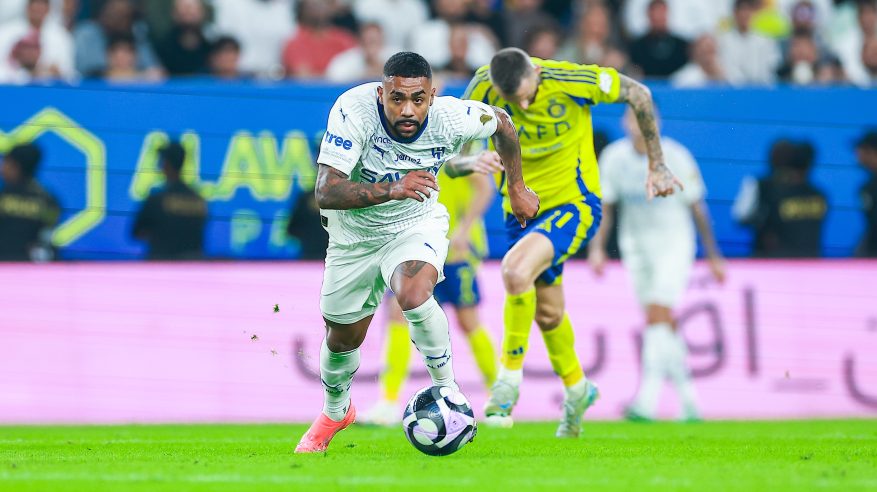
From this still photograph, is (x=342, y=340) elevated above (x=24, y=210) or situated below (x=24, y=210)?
below

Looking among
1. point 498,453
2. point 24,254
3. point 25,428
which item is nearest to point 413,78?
point 498,453

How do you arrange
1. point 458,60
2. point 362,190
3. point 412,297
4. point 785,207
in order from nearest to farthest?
point 362,190
point 412,297
point 785,207
point 458,60

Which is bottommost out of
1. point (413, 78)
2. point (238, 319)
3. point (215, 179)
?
point (238, 319)

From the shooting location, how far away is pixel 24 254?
41.1ft

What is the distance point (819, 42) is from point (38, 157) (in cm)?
847

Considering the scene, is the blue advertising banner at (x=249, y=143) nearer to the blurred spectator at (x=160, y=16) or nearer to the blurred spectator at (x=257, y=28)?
the blurred spectator at (x=160, y=16)

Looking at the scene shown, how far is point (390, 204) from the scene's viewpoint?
7.66 metres

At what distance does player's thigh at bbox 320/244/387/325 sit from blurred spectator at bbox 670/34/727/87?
7.46 meters

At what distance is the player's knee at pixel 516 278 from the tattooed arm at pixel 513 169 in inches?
30.9

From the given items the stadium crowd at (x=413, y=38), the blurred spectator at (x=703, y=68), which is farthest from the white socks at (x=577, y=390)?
the blurred spectator at (x=703, y=68)

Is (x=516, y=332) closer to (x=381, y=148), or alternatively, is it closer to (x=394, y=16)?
(x=381, y=148)

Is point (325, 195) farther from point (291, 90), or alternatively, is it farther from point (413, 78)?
point (291, 90)

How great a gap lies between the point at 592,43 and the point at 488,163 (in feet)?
22.4

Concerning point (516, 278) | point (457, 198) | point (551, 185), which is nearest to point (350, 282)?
point (516, 278)
